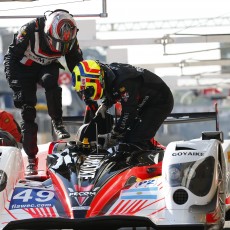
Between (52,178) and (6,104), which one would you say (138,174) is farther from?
(6,104)

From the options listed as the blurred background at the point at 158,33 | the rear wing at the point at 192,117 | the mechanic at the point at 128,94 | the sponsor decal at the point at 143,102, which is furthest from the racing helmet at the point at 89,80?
the blurred background at the point at 158,33

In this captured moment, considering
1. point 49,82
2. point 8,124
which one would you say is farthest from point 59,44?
point 8,124

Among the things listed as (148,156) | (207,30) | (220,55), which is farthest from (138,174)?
(220,55)

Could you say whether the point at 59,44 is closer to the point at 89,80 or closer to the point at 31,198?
the point at 89,80

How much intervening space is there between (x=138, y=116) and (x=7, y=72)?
5.97 ft

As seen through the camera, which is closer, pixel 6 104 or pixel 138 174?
pixel 138 174

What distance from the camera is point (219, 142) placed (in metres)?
9.31

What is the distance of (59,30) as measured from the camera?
1073 centimetres

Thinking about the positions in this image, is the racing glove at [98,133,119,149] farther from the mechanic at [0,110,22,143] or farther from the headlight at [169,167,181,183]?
the mechanic at [0,110,22,143]

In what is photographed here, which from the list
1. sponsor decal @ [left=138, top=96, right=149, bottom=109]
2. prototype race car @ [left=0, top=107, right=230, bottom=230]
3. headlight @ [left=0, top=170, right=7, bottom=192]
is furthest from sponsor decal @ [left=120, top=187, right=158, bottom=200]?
sponsor decal @ [left=138, top=96, right=149, bottom=109]

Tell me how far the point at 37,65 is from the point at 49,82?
1.60 feet

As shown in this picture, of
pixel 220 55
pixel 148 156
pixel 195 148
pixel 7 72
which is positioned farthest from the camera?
pixel 220 55

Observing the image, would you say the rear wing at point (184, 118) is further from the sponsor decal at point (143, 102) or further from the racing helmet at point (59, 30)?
the sponsor decal at point (143, 102)

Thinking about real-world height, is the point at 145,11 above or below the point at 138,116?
above
